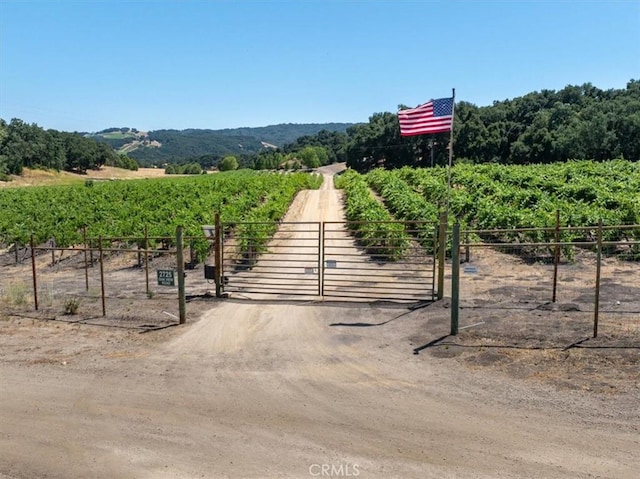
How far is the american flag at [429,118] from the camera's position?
11672 mm

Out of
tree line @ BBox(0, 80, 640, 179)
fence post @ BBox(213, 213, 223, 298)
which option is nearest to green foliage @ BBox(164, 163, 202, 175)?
tree line @ BBox(0, 80, 640, 179)

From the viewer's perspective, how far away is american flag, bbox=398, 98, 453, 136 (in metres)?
11.7

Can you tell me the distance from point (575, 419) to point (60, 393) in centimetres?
684

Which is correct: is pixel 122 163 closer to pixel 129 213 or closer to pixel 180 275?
pixel 129 213

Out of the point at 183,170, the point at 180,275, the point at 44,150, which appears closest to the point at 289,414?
the point at 180,275

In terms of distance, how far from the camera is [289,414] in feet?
21.4

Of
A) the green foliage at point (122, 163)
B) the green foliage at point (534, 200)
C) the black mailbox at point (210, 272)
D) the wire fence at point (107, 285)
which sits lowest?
the wire fence at point (107, 285)

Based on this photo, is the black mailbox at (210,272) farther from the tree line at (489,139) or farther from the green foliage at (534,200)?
the tree line at (489,139)

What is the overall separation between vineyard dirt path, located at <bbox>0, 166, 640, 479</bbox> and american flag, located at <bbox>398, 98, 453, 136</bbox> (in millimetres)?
4627

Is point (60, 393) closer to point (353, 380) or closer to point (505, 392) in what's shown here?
point (353, 380)

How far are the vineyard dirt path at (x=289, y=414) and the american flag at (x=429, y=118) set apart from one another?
15.2ft

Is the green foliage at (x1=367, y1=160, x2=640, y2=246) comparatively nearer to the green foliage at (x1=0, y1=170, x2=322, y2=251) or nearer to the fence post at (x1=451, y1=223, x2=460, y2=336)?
the green foliage at (x1=0, y1=170, x2=322, y2=251)

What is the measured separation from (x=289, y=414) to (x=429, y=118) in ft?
26.0

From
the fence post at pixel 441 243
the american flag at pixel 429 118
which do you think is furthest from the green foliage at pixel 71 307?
the american flag at pixel 429 118
